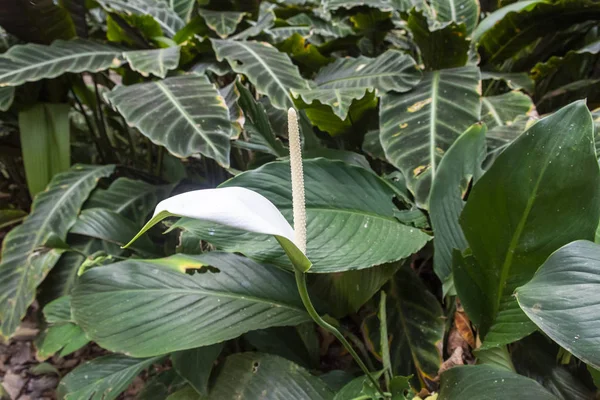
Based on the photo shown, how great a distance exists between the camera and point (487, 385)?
0.51 m

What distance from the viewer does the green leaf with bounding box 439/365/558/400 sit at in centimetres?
49

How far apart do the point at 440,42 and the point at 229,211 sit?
3.32 feet

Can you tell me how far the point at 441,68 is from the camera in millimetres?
1162

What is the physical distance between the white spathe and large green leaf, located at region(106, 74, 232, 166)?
504mm

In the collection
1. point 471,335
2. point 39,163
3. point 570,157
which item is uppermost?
point 570,157

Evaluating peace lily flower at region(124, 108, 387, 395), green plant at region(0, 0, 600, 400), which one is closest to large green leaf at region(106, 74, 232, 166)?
green plant at region(0, 0, 600, 400)

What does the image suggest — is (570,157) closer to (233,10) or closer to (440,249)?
(440,249)

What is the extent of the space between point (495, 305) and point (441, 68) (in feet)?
2.50

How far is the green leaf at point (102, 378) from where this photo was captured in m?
0.75

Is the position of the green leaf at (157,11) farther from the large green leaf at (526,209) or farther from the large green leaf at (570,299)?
the large green leaf at (570,299)

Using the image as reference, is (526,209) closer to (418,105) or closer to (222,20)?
(418,105)

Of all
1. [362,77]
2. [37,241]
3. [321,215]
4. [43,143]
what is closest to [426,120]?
[362,77]

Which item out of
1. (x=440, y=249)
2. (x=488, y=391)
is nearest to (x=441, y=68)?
(x=440, y=249)

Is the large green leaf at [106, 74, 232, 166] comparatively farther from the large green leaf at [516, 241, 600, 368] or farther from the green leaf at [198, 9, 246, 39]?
the large green leaf at [516, 241, 600, 368]
